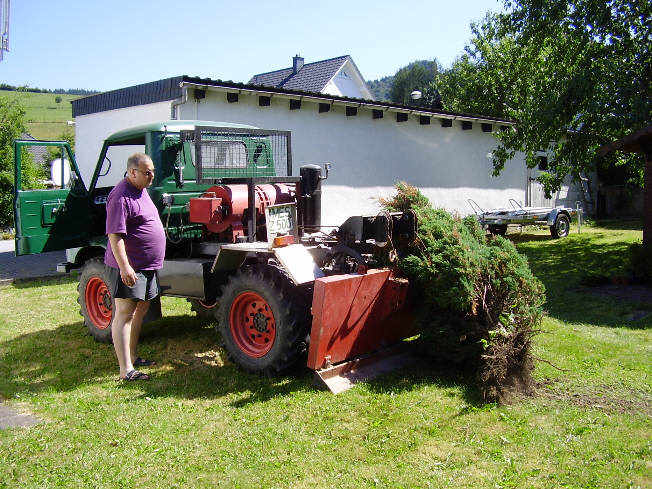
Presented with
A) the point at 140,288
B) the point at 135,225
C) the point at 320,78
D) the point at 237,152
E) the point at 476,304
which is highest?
the point at 320,78

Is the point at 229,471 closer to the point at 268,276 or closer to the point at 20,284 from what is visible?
the point at 268,276

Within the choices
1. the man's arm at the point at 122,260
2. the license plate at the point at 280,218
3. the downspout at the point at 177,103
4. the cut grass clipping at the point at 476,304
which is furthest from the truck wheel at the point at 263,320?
the downspout at the point at 177,103

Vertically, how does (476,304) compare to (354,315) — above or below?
above

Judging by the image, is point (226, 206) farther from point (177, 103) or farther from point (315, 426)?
point (177, 103)

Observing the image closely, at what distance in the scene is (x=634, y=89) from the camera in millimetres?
11586

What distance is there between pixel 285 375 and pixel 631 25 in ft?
37.7

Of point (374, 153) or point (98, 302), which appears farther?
point (374, 153)

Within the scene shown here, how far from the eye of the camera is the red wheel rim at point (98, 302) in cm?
668

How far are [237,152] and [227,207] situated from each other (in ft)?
3.20

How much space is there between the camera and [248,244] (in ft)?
17.7

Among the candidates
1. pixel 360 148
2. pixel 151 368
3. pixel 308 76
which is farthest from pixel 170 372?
pixel 308 76

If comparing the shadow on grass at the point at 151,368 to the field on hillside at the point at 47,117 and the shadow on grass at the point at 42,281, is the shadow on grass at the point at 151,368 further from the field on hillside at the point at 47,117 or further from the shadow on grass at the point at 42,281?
the field on hillside at the point at 47,117

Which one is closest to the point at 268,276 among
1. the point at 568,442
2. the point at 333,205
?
the point at 568,442

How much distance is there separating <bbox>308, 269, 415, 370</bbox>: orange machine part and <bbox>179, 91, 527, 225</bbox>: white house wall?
7.00 metres
